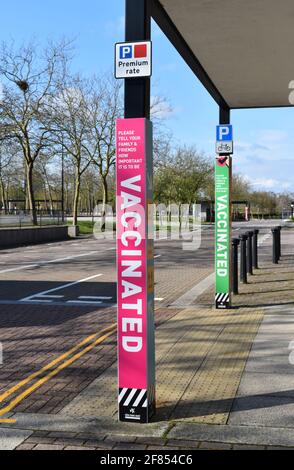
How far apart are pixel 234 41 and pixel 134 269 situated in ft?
12.7

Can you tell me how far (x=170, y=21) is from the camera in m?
6.27

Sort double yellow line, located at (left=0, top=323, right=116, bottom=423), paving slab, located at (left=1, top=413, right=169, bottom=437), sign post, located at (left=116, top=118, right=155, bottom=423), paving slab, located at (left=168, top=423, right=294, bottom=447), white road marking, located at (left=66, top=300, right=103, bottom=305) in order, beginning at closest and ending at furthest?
1. paving slab, located at (left=168, top=423, right=294, bottom=447)
2. paving slab, located at (left=1, top=413, right=169, bottom=437)
3. sign post, located at (left=116, top=118, right=155, bottom=423)
4. double yellow line, located at (left=0, top=323, right=116, bottom=423)
5. white road marking, located at (left=66, top=300, right=103, bottom=305)

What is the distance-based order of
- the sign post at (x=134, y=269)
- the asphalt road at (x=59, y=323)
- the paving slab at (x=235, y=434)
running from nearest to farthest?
the paving slab at (x=235, y=434)
the sign post at (x=134, y=269)
the asphalt road at (x=59, y=323)

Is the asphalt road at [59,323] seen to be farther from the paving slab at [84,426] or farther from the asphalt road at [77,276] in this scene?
the paving slab at [84,426]

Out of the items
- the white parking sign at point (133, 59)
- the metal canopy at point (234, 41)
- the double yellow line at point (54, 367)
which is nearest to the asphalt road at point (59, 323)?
the double yellow line at point (54, 367)

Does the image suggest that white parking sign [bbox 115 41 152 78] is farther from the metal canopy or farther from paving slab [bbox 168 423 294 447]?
paving slab [bbox 168 423 294 447]

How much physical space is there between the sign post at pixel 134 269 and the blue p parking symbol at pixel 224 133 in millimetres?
5419

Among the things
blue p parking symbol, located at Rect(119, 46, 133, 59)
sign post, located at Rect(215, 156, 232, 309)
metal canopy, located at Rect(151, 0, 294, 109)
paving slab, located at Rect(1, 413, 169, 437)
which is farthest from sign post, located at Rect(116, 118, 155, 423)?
sign post, located at Rect(215, 156, 232, 309)

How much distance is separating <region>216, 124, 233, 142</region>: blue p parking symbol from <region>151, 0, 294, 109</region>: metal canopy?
0.56m

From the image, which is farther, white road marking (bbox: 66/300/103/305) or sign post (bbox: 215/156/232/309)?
white road marking (bbox: 66/300/103/305)

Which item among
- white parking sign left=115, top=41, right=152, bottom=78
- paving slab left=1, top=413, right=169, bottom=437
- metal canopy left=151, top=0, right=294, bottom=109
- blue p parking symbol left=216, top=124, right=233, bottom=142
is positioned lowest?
paving slab left=1, top=413, right=169, bottom=437

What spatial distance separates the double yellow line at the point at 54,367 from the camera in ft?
16.7

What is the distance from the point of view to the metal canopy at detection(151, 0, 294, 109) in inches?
231

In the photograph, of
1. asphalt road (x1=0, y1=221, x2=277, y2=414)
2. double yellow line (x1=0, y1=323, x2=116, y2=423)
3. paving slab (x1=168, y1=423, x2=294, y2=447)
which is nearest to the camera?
paving slab (x1=168, y1=423, x2=294, y2=447)
